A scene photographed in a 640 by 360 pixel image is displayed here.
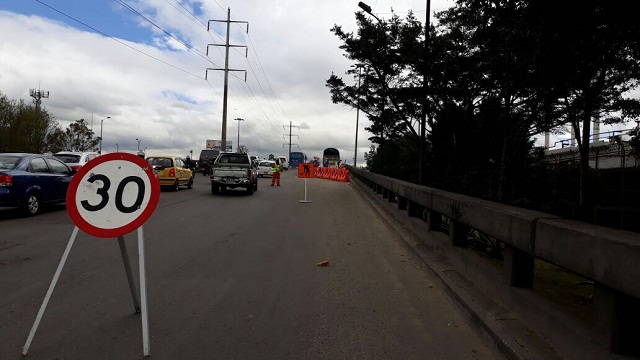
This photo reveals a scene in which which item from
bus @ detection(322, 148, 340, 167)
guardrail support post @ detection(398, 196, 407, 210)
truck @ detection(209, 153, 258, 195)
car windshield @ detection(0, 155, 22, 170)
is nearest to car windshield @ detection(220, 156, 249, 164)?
truck @ detection(209, 153, 258, 195)

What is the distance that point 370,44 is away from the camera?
21922 mm

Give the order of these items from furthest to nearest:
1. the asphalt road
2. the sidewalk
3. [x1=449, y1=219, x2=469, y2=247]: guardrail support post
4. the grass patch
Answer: [x1=449, y1=219, x2=469, y2=247]: guardrail support post < the grass patch < the asphalt road < the sidewalk

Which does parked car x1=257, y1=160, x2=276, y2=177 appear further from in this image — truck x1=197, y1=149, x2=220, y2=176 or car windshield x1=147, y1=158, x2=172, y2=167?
car windshield x1=147, y1=158, x2=172, y2=167

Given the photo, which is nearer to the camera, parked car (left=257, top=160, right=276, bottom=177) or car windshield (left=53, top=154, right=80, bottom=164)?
car windshield (left=53, top=154, right=80, bottom=164)

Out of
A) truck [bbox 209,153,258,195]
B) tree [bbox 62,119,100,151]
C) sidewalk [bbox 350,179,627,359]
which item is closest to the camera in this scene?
sidewalk [bbox 350,179,627,359]

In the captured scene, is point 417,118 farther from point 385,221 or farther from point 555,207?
point 385,221

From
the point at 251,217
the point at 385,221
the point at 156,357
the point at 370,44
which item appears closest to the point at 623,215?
the point at 385,221

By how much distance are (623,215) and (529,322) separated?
1692cm

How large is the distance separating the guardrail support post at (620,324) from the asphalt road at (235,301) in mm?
1048

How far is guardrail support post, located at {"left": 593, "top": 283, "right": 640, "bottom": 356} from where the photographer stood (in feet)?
10.2

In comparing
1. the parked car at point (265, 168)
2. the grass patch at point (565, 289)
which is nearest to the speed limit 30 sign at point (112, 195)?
the grass patch at point (565, 289)

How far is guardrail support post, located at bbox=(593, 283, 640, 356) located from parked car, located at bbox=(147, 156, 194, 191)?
2134 centimetres

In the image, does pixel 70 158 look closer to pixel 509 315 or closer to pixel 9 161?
pixel 9 161

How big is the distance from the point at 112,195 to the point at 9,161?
33.8 feet
